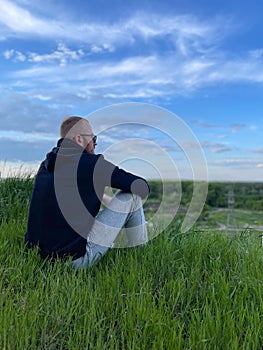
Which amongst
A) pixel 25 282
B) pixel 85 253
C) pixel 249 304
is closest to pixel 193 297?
pixel 249 304

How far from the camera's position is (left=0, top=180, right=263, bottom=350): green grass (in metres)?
1.83

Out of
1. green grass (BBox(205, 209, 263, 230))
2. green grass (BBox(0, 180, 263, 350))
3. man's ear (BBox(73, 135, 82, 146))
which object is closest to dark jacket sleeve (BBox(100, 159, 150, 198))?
man's ear (BBox(73, 135, 82, 146))

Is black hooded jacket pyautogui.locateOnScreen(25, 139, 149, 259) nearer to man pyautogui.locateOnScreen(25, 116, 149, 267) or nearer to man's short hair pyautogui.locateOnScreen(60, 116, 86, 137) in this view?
man pyautogui.locateOnScreen(25, 116, 149, 267)

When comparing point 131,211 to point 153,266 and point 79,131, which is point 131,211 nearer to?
point 153,266

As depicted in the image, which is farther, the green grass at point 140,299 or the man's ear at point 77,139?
the man's ear at point 77,139

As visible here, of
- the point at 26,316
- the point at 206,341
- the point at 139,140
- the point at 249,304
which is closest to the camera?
the point at 206,341

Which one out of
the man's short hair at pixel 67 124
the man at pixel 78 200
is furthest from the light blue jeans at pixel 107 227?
the man's short hair at pixel 67 124

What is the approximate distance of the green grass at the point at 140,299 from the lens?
183 cm

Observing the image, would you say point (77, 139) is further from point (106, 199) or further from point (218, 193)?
point (218, 193)

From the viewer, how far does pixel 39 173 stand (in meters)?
2.78

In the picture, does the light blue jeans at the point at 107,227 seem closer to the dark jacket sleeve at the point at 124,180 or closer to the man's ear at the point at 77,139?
the dark jacket sleeve at the point at 124,180

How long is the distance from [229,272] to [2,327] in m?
1.29

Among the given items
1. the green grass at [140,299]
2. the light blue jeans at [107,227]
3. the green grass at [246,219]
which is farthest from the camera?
the green grass at [246,219]

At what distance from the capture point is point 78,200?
2635mm
